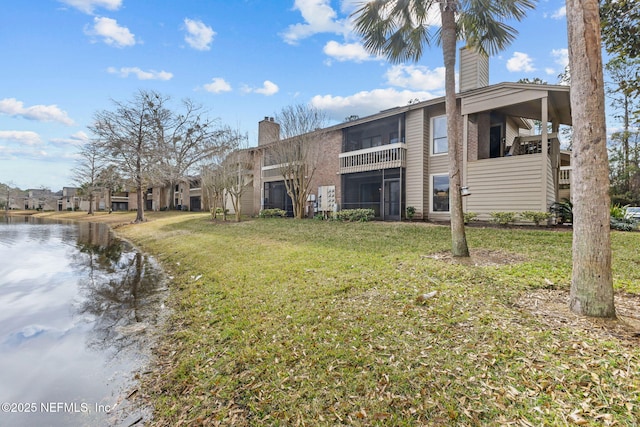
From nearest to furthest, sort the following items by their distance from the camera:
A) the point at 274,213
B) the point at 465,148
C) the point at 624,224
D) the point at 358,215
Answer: the point at 624,224 → the point at 465,148 → the point at 358,215 → the point at 274,213

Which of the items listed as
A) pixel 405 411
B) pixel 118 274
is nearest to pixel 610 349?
pixel 405 411

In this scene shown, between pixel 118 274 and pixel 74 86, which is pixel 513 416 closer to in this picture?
pixel 118 274

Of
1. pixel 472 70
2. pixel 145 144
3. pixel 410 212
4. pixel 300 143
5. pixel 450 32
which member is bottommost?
pixel 410 212

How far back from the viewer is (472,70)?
15.1 metres

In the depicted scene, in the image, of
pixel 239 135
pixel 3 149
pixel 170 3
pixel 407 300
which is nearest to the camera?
pixel 407 300

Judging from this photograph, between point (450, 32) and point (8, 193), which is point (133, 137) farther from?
point (8, 193)

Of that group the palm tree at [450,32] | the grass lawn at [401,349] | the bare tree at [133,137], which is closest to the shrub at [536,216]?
the grass lawn at [401,349]

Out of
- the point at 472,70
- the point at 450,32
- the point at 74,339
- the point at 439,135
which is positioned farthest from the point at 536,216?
the point at 74,339

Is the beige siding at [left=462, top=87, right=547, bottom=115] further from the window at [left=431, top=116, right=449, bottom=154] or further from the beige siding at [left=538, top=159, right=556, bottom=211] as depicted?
the beige siding at [left=538, top=159, right=556, bottom=211]

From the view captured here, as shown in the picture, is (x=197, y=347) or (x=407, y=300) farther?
(x=407, y=300)

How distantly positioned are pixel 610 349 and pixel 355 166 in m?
15.8

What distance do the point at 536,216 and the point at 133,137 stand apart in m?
30.4

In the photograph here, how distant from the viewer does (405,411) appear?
275 centimetres

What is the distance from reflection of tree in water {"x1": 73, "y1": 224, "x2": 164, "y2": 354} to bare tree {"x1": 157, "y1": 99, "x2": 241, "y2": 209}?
1901 cm
